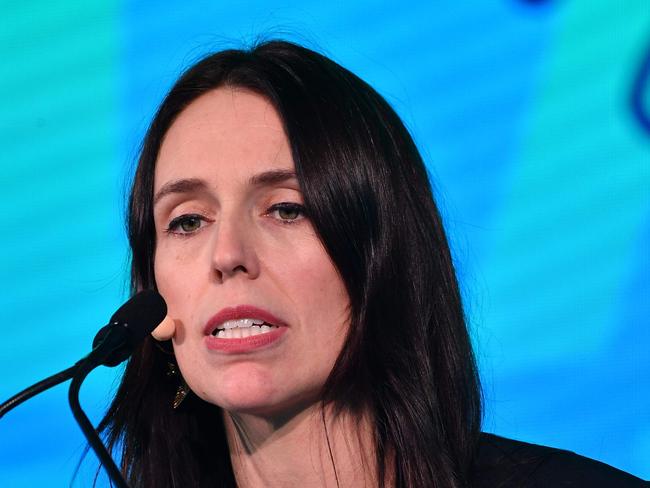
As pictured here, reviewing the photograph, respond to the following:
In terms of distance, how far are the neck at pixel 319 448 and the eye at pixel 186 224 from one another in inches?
13.2

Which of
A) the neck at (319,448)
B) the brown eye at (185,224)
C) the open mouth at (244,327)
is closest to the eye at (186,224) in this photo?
the brown eye at (185,224)

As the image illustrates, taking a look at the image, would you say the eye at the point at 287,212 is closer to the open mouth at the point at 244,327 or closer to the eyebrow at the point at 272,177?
the eyebrow at the point at 272,177

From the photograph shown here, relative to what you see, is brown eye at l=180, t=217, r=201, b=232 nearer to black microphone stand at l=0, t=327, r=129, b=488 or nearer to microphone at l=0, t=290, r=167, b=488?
microphone at l=0, t=290, r=167, b=488

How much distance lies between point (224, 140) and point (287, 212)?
0.55 ft

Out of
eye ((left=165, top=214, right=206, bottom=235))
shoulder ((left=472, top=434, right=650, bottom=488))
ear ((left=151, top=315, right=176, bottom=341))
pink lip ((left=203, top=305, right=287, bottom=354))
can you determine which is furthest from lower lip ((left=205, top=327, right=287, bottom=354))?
shoulder ((left=472, top=434, right=650, bottom=488))

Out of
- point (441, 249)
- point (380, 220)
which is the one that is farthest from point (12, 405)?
point (441, 249)

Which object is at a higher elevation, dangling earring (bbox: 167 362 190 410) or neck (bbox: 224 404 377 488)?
dangling earring (bbox: 167 362 190 410)

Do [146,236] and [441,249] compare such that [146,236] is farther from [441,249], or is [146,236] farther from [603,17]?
[603,17]

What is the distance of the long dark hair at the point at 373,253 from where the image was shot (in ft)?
5.64

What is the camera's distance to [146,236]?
6.39 feet

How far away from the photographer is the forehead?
173 centimetres

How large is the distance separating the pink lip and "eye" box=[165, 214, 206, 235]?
202 millimetres

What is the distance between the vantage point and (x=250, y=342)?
65.1 inches

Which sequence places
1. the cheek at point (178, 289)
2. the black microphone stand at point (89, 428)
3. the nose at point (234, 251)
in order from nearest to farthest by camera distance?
the black microphone stand at point (89, 428)
the nose at point (234, 251)
the cheek at point (178, 289)
